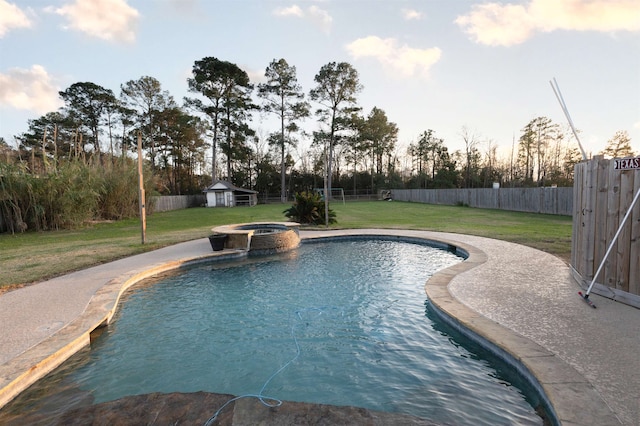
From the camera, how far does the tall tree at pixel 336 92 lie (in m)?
33.3

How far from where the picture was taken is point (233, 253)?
26.9 feet

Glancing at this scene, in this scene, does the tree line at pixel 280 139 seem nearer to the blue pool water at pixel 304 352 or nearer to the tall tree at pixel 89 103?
the tall tree at pixel 89 103

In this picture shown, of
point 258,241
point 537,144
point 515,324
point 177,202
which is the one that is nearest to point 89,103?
point 177,202

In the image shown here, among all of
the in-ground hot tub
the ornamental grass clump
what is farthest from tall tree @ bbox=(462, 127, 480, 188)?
the in-ground hot tub

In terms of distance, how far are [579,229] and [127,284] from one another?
7108mm

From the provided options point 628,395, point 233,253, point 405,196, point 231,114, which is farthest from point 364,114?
point 628,395

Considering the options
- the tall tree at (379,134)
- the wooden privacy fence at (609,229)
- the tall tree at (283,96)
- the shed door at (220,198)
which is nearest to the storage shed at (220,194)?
the shed door at (220,198)

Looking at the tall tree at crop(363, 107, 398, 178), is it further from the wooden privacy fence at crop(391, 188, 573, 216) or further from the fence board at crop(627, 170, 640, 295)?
the fence board at crop(627, 170, 640, 295)

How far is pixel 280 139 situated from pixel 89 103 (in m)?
17.9

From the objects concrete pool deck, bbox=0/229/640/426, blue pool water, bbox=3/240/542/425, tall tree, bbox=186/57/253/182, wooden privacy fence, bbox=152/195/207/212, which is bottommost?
blue pool water, bbox=3/240/542/425

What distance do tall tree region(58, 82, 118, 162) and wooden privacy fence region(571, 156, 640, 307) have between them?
3425 cm

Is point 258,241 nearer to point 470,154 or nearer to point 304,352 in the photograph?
point 304,352

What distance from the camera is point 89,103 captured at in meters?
29.6

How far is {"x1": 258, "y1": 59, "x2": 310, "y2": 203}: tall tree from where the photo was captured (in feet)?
111
